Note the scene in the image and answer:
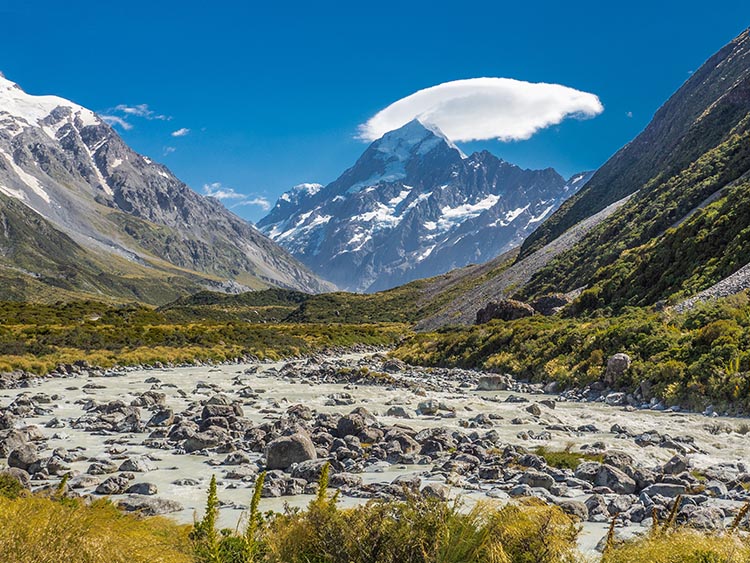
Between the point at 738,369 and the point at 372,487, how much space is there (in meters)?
19.5

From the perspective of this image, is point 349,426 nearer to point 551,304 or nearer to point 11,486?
point 11,486

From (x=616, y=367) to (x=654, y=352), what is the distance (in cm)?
218

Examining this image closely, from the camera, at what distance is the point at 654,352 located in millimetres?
30641

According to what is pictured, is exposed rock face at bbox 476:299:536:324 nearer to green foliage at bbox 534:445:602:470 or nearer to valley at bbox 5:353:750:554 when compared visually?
valley at bbox 5:353:750:554

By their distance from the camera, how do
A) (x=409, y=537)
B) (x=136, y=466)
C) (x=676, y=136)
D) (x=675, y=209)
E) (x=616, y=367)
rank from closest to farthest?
(x=409, y=537), (x=136, y=466), (x=616, y=367), (x=675, y=209), (x=676, y=136)

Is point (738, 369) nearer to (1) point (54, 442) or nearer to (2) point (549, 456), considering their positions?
(2) point (549, 456)

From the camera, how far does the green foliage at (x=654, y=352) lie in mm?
24766

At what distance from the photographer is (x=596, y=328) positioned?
39.3 m

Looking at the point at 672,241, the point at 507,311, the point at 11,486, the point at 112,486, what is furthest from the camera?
the point at 507,311

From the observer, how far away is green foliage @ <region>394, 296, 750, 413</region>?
24.8 m

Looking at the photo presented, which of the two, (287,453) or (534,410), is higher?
(287,453)

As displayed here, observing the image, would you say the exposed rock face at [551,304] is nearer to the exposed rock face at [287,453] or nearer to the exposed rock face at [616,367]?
the exposed rock face at [616,367]

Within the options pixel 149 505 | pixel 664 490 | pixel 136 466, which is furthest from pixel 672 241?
pixel 149 505

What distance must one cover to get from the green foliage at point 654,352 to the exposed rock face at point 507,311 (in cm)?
1551
